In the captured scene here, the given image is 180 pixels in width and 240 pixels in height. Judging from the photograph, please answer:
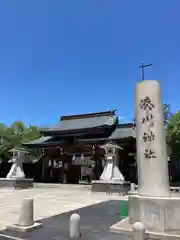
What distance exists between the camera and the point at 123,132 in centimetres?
2886

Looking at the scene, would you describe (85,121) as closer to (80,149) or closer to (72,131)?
(72,131)

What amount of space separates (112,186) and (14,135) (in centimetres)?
2480

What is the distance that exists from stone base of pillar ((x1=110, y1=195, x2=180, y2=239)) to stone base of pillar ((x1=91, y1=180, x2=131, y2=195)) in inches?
435

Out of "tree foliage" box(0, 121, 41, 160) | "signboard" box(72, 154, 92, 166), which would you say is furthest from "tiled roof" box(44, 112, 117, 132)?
"tree foliage" box(0, 121, 41, 160)

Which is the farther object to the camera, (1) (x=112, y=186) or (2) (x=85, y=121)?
(2) (x=85, y=121)

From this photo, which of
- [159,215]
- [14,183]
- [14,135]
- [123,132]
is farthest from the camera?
[14,135]

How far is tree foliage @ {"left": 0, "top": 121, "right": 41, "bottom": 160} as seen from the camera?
35094 millimetres

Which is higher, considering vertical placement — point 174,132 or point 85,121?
point 85,121

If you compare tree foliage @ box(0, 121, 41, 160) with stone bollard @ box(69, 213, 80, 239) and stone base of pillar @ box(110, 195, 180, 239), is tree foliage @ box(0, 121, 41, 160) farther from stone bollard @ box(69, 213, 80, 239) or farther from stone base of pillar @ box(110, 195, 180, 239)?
stone base of pillar @ box(110, 195, 180, 239)

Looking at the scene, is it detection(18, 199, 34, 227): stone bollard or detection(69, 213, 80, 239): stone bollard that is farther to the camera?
detection(18, 199, 34, 227): stone bollard

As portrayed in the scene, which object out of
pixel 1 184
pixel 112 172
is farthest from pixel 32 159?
pixel 112 172

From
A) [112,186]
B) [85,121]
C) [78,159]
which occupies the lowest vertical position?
[112,186]

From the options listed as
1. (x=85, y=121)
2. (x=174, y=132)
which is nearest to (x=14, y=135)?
(x=85, y=121)

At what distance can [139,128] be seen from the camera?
712 cm
